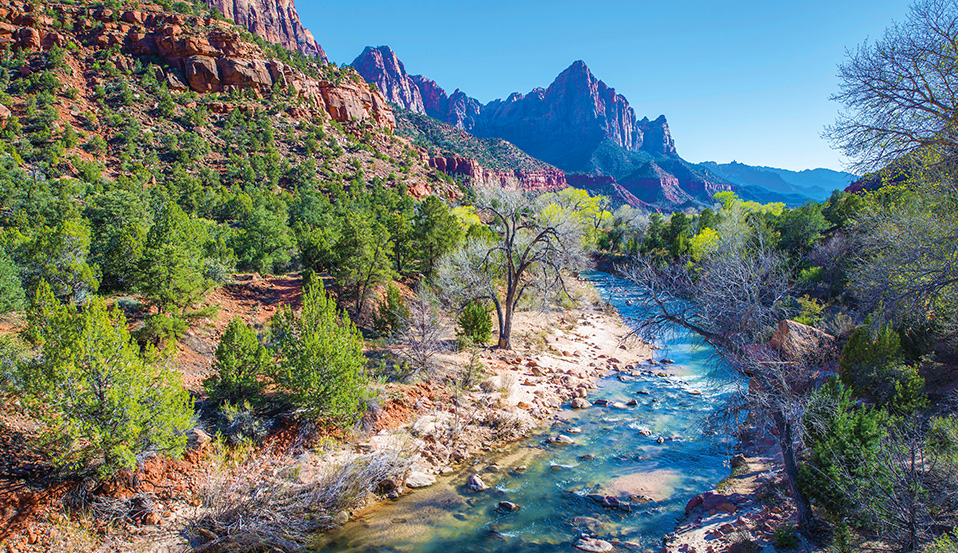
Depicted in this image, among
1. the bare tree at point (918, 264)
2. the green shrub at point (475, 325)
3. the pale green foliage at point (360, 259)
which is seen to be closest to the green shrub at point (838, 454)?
the bare tree at point (918, 264)

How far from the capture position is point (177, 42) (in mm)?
57438

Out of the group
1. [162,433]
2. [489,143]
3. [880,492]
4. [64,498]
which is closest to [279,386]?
[162,433]

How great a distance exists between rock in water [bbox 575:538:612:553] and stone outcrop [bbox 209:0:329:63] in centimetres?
13153

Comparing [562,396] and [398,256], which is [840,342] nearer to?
[562,396]

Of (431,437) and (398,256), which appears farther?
(398,256)

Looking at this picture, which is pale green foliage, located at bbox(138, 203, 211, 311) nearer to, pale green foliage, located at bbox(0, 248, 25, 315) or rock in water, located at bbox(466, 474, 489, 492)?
pale green foliage, located at bbox(0, 248, 25, 315)

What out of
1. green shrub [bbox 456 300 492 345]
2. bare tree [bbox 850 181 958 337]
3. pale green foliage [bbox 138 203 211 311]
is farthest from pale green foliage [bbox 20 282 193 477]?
bare tree [bbox 850 181 958 337]

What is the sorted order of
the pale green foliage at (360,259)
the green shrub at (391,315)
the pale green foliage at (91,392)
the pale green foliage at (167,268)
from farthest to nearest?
the pale green foliage at (360,259) → the green shrub at (391,315) → the pale green foliage at (167,268) → the pale green foliage at (91,392)

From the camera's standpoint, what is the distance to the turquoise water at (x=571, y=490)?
837 cm

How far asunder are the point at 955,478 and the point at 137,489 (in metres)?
13.1

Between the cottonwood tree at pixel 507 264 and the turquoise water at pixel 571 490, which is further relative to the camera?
the cottonwood tree at pixel 507 264

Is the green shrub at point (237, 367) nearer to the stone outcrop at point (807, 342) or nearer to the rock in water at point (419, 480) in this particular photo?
the rock in water at point (419, 480)

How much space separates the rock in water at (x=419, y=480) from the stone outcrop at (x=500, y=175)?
3188 inches

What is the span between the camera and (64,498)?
7.14 metres
